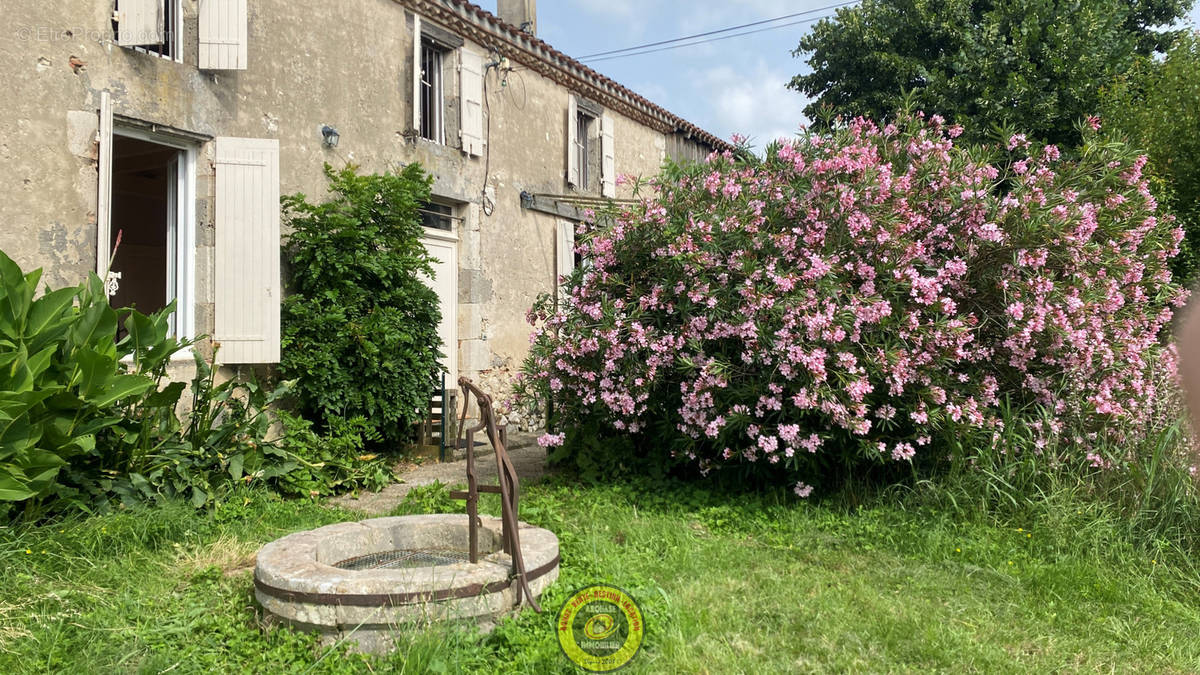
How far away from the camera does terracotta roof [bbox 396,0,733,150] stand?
28.6ft

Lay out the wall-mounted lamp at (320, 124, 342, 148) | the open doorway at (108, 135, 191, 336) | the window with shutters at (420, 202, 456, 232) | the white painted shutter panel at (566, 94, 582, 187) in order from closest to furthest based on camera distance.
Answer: the wall-mounted lamp at (320, 124, 342, 148), the window with shutters at (420, 202, 456, 232), the open doorway at (108, 135, 191, 336), the white painted shutter panel at (566, 94, 582, 187)

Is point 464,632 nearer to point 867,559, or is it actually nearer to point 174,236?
point 867,559

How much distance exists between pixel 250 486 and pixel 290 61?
3.74m

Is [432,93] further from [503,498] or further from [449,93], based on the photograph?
[503,498]

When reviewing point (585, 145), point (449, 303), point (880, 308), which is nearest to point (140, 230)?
point (449, 303)

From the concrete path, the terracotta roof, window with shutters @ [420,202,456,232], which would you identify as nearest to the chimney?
the terracotta roof

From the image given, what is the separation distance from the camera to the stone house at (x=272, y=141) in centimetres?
552

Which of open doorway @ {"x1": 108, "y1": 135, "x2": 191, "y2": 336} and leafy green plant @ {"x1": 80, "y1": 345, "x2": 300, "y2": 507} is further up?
open doorway @ {"x1": 108, "y1": 135, "x2": 191, "y2": 336}

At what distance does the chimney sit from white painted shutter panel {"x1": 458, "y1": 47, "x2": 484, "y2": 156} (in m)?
2.31

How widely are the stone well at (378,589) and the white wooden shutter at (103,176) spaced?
3.11m

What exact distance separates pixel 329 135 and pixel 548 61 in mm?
3652

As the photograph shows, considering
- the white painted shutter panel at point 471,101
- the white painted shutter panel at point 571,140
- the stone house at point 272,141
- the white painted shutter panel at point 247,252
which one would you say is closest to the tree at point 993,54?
the white painted shutter panel at point 571,140

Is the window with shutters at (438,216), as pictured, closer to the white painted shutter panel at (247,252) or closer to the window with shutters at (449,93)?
the window with shutters at (449,93)

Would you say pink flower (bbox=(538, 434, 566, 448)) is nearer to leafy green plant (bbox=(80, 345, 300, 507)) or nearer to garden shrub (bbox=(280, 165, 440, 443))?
garden shrub (bbox=(280, 165, 440, 443))
